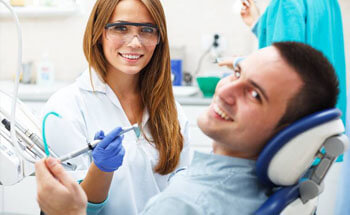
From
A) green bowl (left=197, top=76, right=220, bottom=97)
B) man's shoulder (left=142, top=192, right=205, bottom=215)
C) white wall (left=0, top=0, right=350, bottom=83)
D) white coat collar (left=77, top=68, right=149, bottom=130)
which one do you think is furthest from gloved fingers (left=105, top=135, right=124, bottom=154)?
white wall (left=0, top=0, right=350, bottom=83)

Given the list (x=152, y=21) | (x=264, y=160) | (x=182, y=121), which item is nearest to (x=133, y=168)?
(x=182, y=121)

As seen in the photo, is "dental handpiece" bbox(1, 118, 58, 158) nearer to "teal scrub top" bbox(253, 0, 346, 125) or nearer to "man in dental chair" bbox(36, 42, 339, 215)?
"man in dental chair" bbox(36, 42, 339, 215)

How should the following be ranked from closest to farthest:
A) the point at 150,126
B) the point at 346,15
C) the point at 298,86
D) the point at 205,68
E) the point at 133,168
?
the point at 298,86 < the point at 133,168 < the point at 150,126 < the point at 346,15 < the point at 205,68

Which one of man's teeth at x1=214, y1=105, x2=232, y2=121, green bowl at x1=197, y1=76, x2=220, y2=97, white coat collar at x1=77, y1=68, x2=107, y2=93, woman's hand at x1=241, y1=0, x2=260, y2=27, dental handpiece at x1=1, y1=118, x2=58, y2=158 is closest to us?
man's teeth at x1=214, y1=105, x2=232, y2=121

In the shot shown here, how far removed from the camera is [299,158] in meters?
0.94

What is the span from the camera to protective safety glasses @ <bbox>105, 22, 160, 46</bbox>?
162cm

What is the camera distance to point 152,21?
1.65m

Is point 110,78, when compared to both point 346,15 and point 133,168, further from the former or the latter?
point 346,15

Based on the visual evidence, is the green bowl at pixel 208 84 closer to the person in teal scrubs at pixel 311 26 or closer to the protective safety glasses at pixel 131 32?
the person in teal scrubs at pixel 311 26

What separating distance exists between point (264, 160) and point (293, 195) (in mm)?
110

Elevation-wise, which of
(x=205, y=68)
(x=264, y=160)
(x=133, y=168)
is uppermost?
(x=264, y=160)

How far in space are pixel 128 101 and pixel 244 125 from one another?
805 millimetres

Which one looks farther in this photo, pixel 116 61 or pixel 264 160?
pixel 116 61

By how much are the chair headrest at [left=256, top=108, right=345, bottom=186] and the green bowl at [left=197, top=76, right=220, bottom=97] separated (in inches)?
81.1
